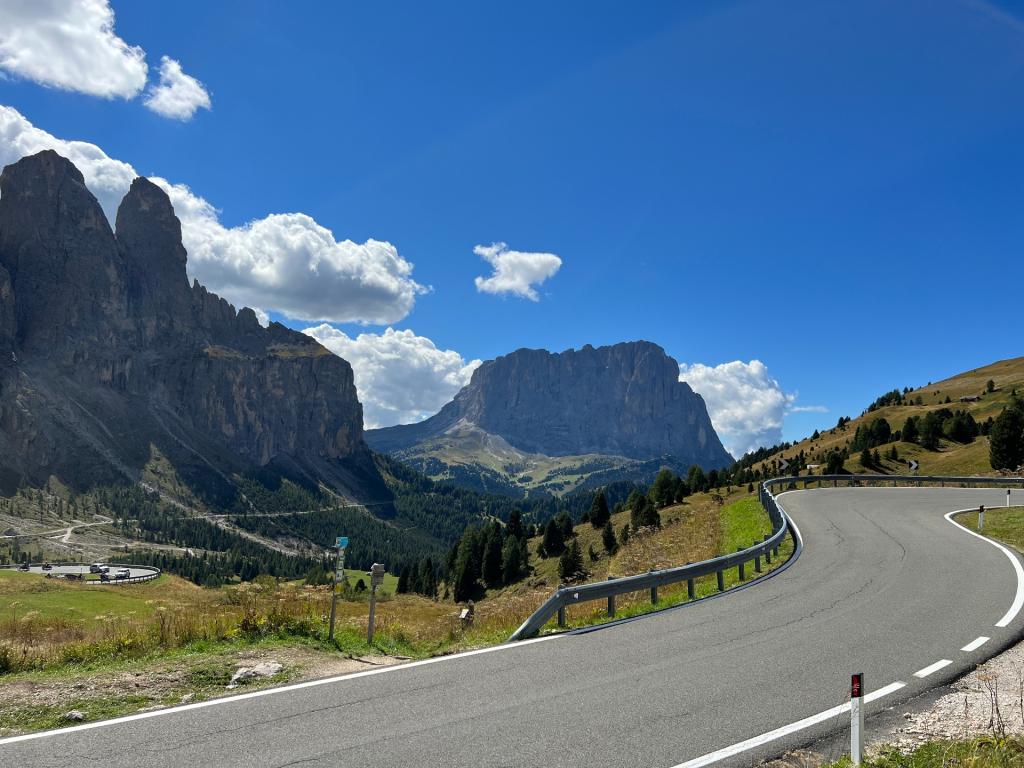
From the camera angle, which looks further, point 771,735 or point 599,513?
point 599,513

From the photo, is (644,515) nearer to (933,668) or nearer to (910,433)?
(910,433)

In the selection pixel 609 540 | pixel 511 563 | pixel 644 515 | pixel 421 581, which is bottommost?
pixel 421 581

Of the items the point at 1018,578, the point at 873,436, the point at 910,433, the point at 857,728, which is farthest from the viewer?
the point at 873,436

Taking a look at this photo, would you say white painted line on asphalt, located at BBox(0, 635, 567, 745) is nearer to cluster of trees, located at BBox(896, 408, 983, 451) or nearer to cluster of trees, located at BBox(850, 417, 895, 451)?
cluster of trees, located at BBox(896, 408, 983, 451)

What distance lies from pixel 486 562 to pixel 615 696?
84563 mm

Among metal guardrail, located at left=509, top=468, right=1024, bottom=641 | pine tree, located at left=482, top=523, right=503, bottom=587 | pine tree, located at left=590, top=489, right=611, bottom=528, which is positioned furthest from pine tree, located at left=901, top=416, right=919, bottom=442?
metal guardrail, located at left=509, top=468, right=1024, bottom=641

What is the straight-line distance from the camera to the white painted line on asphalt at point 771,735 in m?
6.12

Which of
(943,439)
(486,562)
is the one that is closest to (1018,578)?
(943,439)

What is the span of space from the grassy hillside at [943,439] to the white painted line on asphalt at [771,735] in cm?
6029

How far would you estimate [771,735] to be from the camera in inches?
266

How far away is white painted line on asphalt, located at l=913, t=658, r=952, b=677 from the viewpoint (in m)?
8.72

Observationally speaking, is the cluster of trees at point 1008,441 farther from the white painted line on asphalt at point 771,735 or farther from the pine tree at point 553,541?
the white painted line on asphalt at point 771,735

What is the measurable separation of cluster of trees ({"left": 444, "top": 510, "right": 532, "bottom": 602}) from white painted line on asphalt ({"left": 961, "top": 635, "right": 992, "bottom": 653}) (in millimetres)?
77436

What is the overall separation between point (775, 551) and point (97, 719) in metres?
18.6
